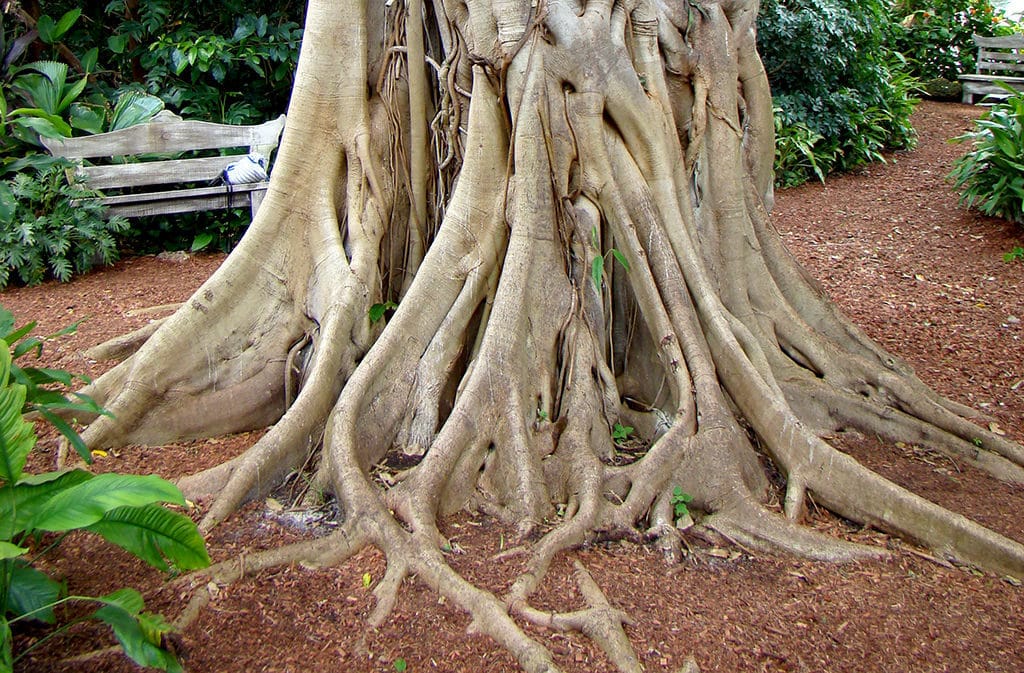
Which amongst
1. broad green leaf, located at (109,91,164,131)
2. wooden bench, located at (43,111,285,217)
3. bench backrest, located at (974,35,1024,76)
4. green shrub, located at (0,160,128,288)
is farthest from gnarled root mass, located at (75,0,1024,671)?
bench backrest, located at (974,35,1024,76)

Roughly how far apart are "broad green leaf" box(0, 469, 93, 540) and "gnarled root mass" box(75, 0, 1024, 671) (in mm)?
940

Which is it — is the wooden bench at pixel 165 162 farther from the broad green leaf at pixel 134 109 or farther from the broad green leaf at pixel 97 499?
the broad green leaf at pixel 97 499

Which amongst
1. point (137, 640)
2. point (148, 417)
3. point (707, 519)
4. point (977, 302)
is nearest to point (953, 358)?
point (977, 302)

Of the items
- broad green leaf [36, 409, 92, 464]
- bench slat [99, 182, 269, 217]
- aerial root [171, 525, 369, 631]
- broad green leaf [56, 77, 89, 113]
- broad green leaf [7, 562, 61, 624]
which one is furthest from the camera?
broad green leaf [56, 77, 89, 113]

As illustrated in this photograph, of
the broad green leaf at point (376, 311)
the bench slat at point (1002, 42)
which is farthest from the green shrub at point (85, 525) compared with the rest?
the bench slat at point (1002, 42)

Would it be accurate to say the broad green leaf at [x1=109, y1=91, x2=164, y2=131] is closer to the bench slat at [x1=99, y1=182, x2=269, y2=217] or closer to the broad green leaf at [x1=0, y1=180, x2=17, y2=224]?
the bench slat at [x1=99, y1=182, x2=269, y2=217]

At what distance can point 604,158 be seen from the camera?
4477 mm

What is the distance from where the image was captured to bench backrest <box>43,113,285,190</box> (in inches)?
323

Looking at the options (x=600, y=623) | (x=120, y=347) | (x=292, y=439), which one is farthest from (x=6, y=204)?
(x=600, y=623)

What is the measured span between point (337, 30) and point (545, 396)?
7.20 ft

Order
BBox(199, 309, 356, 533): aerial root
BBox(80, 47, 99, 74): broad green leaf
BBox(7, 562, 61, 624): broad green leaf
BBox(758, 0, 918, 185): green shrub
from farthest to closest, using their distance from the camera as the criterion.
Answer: BBox(758, 0, 918, 185): green shrub
BBox(80, 47, 99, 74): broad green leaf
BBox(199, 309, 356, 533): aerial root
BBox(7, 562, 61, 624): broad green leaf

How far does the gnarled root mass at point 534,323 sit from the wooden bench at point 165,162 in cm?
401

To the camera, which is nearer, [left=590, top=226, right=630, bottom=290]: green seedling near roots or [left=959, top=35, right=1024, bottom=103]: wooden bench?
[left=590, top=226, right=630, bottom=290]: green seedling near roots

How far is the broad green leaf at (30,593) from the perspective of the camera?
284cm
